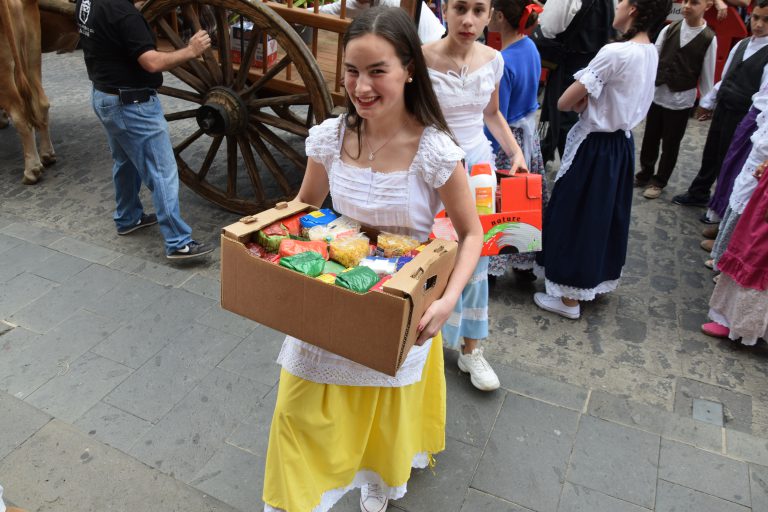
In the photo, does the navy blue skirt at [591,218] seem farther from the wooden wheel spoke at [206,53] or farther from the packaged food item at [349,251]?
the wooden wheel spoke at [206,53]

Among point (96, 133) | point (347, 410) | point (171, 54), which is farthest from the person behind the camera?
point (96, 133)

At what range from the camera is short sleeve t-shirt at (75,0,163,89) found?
10.6ft

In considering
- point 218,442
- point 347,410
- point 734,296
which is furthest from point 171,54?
point 734,296

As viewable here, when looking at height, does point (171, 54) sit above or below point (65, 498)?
above

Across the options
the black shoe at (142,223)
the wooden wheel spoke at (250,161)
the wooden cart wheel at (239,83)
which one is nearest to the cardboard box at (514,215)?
the wooden cart wheel at (239,83)

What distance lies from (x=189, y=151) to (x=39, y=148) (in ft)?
4.06

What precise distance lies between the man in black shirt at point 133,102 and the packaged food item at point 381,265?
2297mm

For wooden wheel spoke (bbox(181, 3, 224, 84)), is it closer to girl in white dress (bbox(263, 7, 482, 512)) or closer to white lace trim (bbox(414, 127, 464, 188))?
girl in white dress (bbox(263, 7, 482, 512))

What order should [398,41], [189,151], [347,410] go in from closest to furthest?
[398,41], [347,410], [189,151]

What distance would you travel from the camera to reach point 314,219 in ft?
5.90

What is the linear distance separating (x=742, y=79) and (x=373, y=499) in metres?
3.99

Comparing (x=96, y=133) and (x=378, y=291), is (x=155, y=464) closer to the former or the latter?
(x=378, y=291)

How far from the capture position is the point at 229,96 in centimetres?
381

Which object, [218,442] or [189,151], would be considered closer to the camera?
[218,442]
